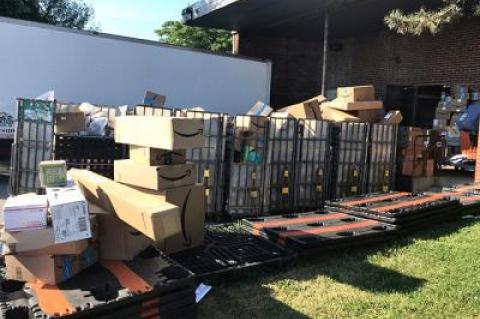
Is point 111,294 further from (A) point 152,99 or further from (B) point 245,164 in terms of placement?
(A) point 152,99

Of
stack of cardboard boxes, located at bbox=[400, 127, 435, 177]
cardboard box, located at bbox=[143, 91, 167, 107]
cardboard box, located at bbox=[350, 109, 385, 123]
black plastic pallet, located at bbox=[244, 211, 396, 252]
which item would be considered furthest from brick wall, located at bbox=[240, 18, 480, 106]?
black plastic pallet, located at bbox=[244, 211, 396, 252]

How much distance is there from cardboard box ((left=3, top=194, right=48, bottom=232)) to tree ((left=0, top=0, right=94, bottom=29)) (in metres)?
22.2

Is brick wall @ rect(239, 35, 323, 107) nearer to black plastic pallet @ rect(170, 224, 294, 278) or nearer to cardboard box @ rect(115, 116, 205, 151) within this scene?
black plastic pallet @ rect(170, 224, 294, 278)

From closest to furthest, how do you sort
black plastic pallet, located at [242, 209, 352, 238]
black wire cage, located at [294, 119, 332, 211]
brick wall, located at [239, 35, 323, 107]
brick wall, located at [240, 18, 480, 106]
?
1. black plastic pallet, located at [242, 209, 352, 238]
2. black wire cage, located at [294, 119, 332, 211]
3. brick wall, located at [240, 18, 480, 106]
4. brick wall, located at [239, 35, 323, 107]

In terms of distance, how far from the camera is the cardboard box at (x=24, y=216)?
353cm

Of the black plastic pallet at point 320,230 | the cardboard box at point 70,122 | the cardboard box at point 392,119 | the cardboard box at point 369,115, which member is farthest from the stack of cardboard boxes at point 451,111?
the cardboard box at point 70,122

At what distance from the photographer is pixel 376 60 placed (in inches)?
720

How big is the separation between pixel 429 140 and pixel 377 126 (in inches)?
78.4

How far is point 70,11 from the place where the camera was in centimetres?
3253

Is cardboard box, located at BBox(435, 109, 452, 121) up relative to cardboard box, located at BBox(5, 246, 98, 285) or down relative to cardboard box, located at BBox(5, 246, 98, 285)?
up

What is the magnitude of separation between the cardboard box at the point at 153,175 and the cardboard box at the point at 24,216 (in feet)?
4.14

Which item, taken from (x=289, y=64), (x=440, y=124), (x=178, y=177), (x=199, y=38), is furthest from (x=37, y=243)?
(x=199, y=38)

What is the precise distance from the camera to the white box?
3.54 meters

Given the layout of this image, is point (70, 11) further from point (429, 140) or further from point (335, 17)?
point (429, 140)
